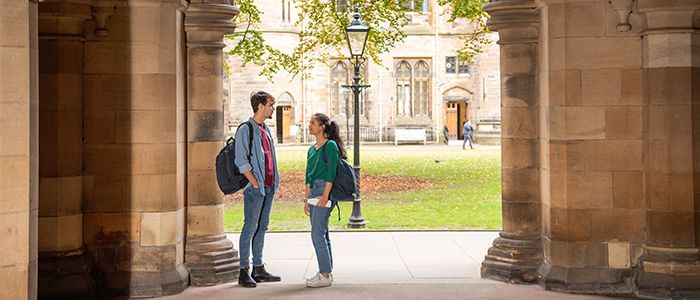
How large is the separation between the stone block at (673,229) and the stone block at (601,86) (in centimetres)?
110

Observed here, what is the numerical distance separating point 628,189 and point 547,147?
825 mm

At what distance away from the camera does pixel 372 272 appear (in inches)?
351

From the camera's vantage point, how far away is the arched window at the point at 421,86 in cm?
4816

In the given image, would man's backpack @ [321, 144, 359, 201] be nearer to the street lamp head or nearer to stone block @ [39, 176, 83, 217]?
stone block @ [39, 176, 83, 217]

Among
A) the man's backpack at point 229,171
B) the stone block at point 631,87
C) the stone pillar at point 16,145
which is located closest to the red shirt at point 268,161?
the man's backpack at point 229,171

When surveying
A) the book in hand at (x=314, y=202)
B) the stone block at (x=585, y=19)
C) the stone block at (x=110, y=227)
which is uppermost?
the stone block at (x=585, y=19)

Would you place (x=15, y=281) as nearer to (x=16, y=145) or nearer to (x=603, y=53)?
(x=16, y=145)

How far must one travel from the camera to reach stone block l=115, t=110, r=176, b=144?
765cm

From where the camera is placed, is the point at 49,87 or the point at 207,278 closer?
the point at 49,87

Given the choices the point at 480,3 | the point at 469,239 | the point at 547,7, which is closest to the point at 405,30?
the point at 480,3

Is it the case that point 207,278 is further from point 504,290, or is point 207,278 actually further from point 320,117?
point 504,290

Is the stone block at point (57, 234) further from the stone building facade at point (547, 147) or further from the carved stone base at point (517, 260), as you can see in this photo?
the carved stone base at point (517, 260)

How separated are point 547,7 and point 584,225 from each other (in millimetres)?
2061

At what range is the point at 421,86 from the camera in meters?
48.2
